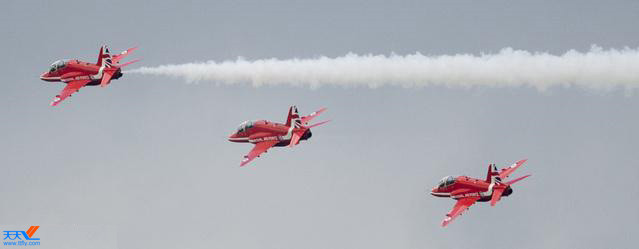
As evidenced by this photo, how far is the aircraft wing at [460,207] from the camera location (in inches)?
5684

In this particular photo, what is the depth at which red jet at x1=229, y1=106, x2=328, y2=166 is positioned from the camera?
151125mm

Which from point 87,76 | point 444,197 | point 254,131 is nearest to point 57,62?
point 87,76

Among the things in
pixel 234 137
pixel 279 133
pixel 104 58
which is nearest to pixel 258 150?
pixel 279 133

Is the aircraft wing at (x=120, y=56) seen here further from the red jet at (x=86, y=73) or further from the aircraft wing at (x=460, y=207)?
the aircraft wing at (x=460, y=207)

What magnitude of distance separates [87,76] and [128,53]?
25.5 feet

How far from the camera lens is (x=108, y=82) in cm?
15550

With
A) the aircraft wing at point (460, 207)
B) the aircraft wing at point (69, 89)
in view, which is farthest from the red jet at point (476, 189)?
the aircraft wing at point (69, 89)

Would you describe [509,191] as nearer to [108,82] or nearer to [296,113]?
[296,113]

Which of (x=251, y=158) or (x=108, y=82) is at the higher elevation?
(x=108, y=82)

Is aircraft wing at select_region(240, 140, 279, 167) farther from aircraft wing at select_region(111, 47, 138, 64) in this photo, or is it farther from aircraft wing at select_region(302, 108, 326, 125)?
aircraft wing at select_region(111, 47, 138, 64)

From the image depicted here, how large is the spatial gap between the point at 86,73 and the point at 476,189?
159ft

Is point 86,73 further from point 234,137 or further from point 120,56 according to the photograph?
point 234,137

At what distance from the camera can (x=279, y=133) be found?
152000mm

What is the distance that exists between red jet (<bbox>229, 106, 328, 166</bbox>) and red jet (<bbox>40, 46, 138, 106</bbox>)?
686 inches
